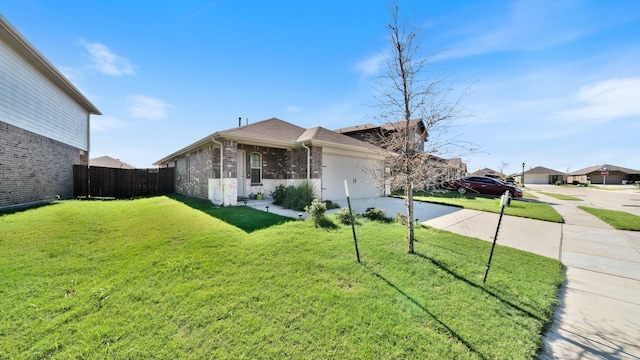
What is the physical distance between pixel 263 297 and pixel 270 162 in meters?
9.21

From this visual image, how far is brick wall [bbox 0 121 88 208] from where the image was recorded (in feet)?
27.3

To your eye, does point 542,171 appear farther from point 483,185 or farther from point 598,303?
point 598,303

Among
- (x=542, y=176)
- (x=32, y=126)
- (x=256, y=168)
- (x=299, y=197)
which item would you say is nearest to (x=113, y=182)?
A: (x=32, y=126)

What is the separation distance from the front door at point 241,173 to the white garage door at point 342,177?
154 inches

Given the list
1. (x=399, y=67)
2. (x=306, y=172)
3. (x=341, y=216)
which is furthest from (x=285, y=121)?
(x=399, y=67)

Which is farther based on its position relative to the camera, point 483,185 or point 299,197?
point 483,185

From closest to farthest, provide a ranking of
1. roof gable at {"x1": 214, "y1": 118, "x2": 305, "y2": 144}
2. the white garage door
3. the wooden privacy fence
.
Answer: roof gable at {"x1": 214, "y1": 118, "x2": 305, "y2": 144}
the white garage door
the wooden privacy fence

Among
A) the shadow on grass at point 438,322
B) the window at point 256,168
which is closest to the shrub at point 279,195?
the window at point 256,168

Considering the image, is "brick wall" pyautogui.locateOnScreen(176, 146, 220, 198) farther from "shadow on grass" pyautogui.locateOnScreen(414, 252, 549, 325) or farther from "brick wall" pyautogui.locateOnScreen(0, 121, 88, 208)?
"shadow on grass" pyautogui.locateOnScreen(414, 252, 549, 325)

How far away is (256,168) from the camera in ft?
37.9

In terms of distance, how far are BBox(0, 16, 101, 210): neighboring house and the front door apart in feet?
26.4

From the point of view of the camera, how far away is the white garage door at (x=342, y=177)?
11407mm

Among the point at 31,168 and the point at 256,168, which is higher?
the point at 256,168

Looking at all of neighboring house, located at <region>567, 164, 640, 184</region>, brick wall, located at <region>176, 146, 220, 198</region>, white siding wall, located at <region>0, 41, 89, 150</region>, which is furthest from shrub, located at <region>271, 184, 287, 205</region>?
neighboring house, located at <region>567, 164, 640, 184</region>
